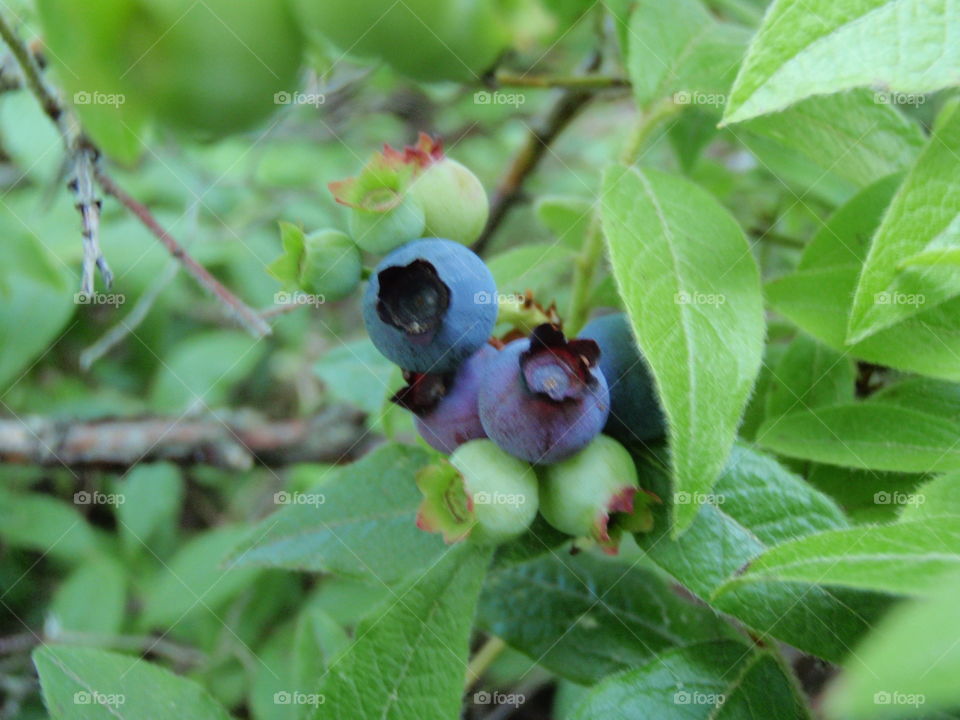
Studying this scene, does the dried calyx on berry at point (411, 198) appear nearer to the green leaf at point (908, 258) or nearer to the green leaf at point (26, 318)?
the green leaf at point (908, 258)

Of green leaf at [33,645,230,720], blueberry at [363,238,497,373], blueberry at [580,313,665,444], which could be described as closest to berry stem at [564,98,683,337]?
blueberry at [580,313,665,444]

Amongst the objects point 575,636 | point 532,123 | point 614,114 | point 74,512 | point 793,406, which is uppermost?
point 614,114

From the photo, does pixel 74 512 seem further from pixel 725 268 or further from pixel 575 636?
pixel 725 268

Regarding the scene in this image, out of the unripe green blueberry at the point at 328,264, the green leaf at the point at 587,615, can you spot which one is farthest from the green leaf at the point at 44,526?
the unripe green blueberry at the point at 328,264

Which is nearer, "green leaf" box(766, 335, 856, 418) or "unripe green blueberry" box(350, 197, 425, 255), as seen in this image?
"unripe green blueberry" box(350, 197, 425, 255)

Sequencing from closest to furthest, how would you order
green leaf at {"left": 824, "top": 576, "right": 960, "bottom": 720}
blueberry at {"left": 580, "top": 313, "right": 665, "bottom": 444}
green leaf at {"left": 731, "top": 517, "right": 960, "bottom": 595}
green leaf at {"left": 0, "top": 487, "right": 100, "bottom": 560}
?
green leaf at {"left": 824, "top": 576, "right": 960, "bottom": 720} < green leaf at {"left": 731, "top": 517, "right": 960, "bottom": 595} < blueberry at {"left": 580, "top": 313, "right": 665, "bottom": 444} < green leaf at {"left": 0, "top": 487, "right": 100, "bottom": 560}

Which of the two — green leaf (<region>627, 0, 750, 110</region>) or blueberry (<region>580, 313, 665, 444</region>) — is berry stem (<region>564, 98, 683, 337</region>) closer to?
green leaf (<region>627, 0, 750, 110</region>)

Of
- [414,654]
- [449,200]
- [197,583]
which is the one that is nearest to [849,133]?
[449,200]

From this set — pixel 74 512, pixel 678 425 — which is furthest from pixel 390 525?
pixel 74 512
